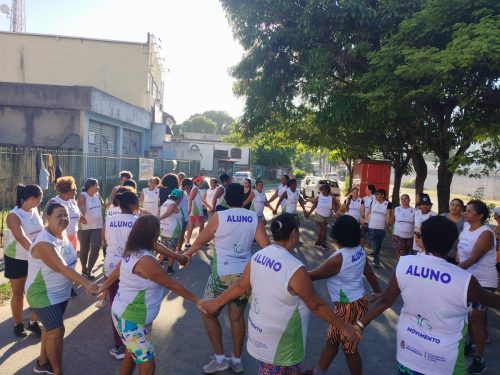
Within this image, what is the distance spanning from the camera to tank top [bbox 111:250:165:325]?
3186mm

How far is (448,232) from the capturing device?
277 cm

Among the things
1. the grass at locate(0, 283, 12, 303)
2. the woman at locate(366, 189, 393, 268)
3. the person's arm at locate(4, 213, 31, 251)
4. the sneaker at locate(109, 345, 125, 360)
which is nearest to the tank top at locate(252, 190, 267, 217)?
the woman at locate(366, 189, 393, 268)

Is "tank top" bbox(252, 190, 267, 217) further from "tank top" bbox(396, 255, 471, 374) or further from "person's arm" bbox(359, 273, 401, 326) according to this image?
"tank top" bbox(396, 255, 471, 374)

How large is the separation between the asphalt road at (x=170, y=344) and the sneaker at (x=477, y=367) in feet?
0.53

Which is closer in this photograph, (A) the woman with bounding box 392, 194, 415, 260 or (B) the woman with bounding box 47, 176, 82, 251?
(B) the woman with bounding box 47, 176, 82, 251

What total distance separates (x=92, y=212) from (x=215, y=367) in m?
3.71

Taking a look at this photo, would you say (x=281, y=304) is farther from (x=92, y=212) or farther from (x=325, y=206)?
(x=325, y=206)

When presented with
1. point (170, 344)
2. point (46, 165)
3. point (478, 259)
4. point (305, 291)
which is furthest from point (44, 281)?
point (46, 165)

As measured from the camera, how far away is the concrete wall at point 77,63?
27391mm

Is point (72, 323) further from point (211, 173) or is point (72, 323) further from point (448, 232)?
point (211, 173)

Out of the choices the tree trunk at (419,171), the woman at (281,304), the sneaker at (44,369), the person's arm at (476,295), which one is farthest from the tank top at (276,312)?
the tree trunk at (419,171)

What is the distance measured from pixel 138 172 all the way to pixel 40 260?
595 inches

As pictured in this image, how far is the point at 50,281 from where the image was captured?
365cm

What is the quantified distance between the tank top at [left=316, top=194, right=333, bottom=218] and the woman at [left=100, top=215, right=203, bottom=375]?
785cm
